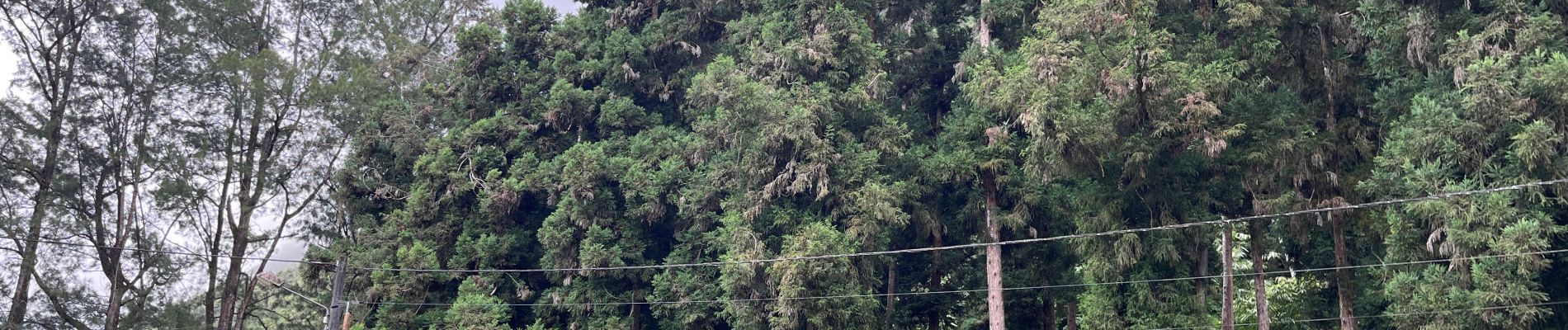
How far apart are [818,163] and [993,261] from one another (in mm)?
4007

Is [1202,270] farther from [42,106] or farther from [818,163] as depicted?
[42,106]

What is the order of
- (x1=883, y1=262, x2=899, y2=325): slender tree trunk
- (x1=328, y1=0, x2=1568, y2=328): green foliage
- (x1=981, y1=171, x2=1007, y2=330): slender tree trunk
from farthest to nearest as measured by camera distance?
(x1=883, y1=262, x2=899, y2=325): slender tree trunk → (x1=981, y1=171, x2=1007, y2=330): slender tree trunk → (x1=328, y1=0, x2=1568, y2=328): green foliage

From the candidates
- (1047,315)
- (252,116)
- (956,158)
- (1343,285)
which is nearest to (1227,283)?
(1343,285)

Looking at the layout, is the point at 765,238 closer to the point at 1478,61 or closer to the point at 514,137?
the point at 514,137

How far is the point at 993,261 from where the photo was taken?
2548 centimetres

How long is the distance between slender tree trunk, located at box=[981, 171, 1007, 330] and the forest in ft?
0.22

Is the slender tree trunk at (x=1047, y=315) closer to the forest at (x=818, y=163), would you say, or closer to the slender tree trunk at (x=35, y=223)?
the forest at (x=818, y=163)

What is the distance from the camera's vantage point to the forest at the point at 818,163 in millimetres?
19359

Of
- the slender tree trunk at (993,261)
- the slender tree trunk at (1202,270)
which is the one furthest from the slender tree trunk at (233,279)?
the slender tree trunk at (1202,270)

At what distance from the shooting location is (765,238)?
25.8 meters

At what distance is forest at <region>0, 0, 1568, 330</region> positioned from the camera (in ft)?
63.5

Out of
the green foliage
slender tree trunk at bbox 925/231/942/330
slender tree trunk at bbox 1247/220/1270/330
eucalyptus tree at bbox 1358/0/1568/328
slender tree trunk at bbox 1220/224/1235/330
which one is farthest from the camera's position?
slender tree trunk at bbox 925/231/942/330

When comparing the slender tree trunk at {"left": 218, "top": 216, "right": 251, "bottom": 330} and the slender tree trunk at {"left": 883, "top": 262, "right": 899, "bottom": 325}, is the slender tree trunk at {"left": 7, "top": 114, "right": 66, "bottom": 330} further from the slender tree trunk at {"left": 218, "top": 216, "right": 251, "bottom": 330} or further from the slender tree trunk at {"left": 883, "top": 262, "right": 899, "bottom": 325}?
the slender tree trunk at {"left": 883, "top": 262, "right": 899, "bottom": 325}

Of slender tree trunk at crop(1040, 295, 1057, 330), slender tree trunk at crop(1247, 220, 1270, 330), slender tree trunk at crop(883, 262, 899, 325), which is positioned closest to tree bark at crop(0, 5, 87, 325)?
slender tree trunk at crop(883, 262, 899, 325)
